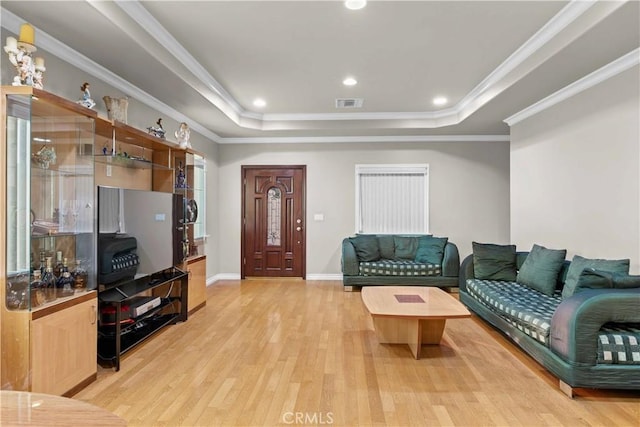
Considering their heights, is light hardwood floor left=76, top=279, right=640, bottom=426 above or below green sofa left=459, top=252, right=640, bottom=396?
below

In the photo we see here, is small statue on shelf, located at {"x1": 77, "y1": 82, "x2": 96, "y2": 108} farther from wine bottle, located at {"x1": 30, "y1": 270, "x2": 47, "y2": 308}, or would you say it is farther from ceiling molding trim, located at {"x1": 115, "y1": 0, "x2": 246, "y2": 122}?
wine bottle, located at {"x1": 30, "y1": 270, "x2": 47, "y2": 308}

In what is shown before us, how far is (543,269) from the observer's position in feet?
12.3

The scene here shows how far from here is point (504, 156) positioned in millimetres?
6520

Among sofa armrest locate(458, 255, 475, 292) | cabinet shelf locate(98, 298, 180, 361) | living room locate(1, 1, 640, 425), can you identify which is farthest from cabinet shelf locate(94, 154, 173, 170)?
sofa armrest locate(458, 255, 475, 292)

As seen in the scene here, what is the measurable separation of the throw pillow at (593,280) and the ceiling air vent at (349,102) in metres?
3.36

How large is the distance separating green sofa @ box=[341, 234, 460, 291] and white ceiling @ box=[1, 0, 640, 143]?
7.03 feet

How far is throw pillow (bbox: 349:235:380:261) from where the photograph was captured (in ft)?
19.7

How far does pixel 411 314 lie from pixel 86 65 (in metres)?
3.56

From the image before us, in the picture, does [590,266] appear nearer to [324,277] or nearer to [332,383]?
[332,383]

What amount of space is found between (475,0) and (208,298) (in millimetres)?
4739

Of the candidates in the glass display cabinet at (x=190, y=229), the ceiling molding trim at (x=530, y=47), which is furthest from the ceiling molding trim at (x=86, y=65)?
the ceiling molding trim at (x=530, y=47)

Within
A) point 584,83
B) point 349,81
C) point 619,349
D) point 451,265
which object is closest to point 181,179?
point 349,81

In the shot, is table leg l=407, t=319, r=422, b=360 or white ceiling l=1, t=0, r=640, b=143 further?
table leg l=407, t=319, r=422, b=360

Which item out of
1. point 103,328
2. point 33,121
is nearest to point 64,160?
point 33,121
